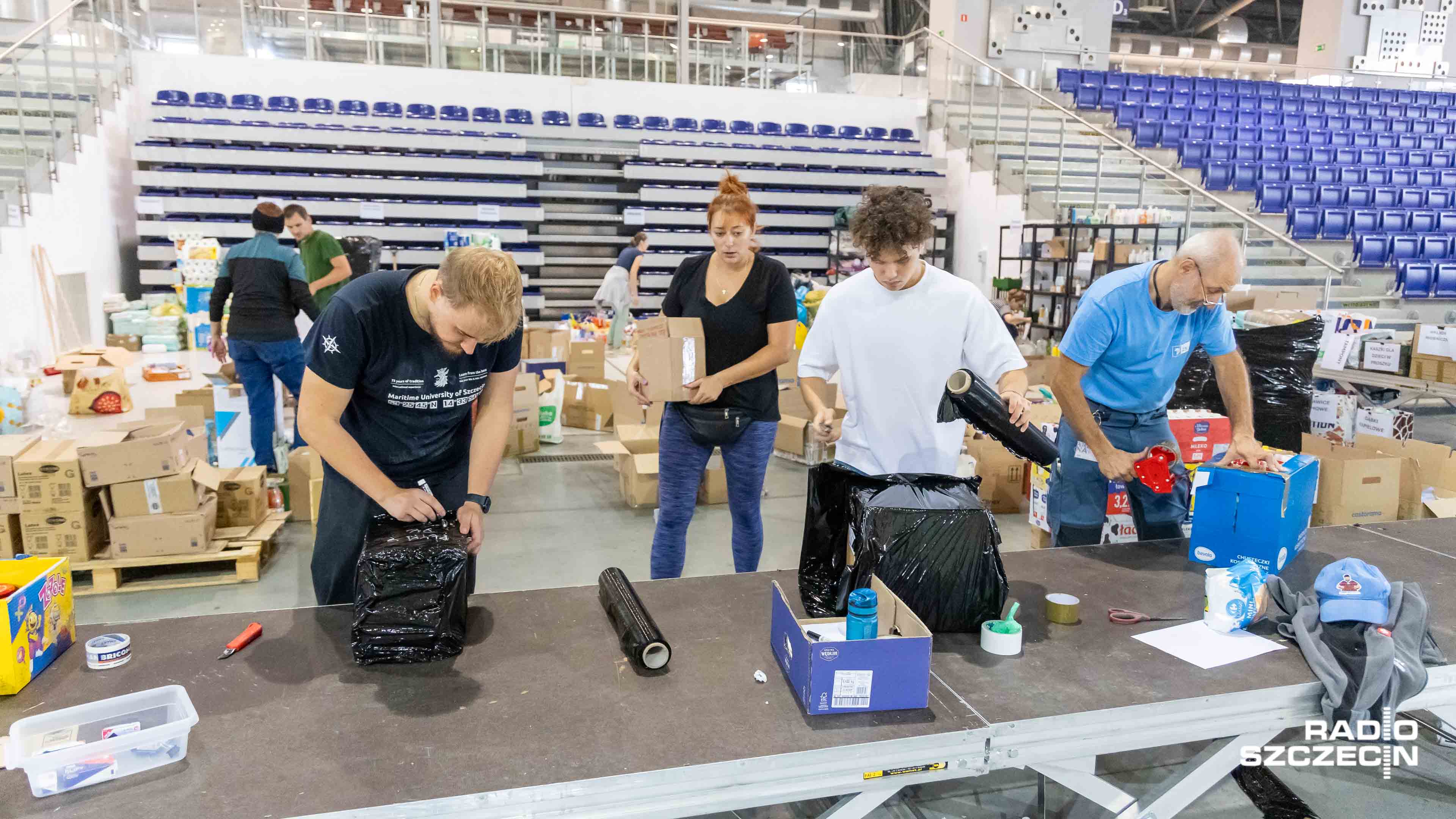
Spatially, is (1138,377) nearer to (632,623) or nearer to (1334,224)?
(632,623)

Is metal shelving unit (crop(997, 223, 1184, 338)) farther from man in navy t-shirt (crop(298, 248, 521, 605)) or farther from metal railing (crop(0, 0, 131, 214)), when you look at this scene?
metal railing (crop(0, 0, 131, 214))

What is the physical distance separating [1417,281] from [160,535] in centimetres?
1008

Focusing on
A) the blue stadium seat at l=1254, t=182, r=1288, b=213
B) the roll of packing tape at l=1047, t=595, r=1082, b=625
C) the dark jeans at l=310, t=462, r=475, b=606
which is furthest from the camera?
the blue stadium seat at l=1254, t=182, r=1288, b=213

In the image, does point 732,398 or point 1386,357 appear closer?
point 732,398

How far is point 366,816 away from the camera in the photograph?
43.4 inches

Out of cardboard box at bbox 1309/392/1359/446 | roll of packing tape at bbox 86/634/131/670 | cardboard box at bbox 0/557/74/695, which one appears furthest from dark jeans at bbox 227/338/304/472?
cardboard box at bbox 1309/392/1359/446

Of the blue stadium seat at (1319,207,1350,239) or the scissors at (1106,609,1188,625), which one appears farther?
the blue stadium seat at (1319,207,1350,239)

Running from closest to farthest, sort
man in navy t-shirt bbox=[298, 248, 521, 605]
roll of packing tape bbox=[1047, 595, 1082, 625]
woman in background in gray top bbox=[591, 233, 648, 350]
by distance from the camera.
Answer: man in navy t-shirt bbox=[298, 248, 521, 605]
roll of packing tape bbox=[1047, 595, 1082, 625]
woman in background in gray top bbox=[591, 233, 648, 350]

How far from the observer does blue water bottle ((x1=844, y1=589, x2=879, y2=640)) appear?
55.0 inches

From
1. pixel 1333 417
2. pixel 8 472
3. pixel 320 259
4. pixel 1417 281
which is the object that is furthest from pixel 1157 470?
pixel 1417 281

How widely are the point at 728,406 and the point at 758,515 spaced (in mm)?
338

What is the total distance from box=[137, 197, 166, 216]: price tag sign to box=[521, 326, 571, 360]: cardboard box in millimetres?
5731

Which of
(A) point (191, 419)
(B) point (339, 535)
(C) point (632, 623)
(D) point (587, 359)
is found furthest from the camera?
(D) point (587, 359)

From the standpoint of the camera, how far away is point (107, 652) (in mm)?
1449
